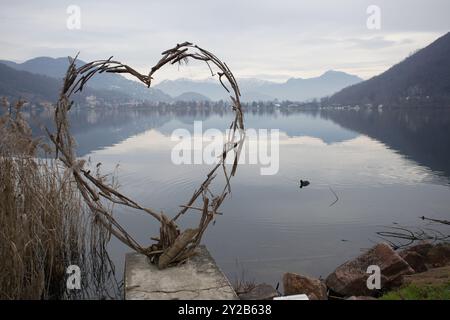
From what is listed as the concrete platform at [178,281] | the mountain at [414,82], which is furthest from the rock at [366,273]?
the mountain at [414,82]

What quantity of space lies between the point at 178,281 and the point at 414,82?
513 feet

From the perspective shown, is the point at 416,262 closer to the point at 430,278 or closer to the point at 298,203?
the point at 430,278

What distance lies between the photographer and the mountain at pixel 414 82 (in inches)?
5251

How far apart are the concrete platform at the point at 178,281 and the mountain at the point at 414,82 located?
132 m

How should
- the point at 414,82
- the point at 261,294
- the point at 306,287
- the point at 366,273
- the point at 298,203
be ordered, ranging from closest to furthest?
1. the point at 261,294
2. the point at 306,287
3. the point at 366,273
4. the point at 298,203
5. the point at 414,82

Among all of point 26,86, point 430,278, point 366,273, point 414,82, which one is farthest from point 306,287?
point 26,86

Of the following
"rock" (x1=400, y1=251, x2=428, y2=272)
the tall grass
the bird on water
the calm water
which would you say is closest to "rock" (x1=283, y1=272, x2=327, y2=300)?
the calm water

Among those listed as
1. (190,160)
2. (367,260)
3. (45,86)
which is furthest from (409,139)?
(45,86)

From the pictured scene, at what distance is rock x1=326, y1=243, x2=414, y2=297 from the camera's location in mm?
7504

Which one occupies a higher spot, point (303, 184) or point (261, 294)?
point (261, 294)

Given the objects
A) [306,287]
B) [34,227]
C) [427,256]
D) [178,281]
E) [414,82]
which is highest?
[414,82]

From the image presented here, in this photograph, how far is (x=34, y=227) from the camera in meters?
6.71
